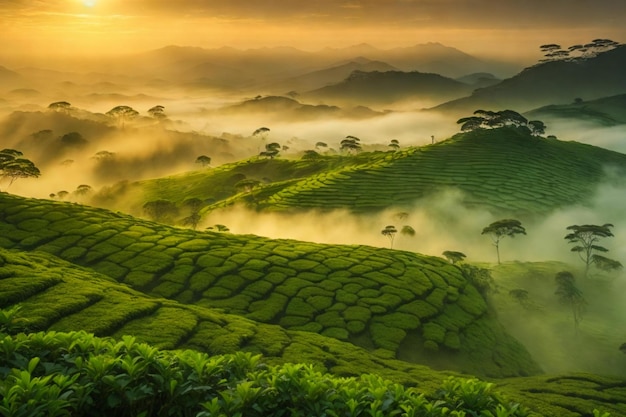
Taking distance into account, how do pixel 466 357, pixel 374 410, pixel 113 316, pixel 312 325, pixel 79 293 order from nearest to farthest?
pixel 374 410 → pixel 113 316 → pixel 79 293 → pixel 312 325 → pixel 466 357

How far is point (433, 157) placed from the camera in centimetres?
12069

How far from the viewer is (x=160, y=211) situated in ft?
364

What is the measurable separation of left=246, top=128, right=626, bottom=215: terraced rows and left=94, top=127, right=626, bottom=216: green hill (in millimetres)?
196

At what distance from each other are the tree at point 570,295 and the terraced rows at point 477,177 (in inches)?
1607

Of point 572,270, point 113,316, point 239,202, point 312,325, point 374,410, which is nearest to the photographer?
point 374,410

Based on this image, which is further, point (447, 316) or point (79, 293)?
point (447, 316)

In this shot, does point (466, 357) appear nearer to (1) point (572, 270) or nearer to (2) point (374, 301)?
(2) point (374, 301)

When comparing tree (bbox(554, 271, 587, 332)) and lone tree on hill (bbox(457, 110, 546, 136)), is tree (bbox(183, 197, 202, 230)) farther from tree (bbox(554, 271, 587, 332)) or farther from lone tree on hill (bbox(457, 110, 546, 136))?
lone tree on hill (bbox(457, 110, 546, 136))

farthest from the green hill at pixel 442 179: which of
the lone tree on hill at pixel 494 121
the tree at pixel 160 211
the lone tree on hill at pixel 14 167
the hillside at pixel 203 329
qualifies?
the hillside at pixel 203 329

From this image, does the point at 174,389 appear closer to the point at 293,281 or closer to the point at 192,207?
the point at 293,281

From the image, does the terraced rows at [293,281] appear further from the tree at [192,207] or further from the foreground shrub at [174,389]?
the tree at [192,207]

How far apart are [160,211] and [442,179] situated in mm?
61142

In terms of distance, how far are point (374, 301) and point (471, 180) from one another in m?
82.3

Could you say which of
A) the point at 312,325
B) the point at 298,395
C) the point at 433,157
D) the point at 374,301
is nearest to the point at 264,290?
the point at 312,325
